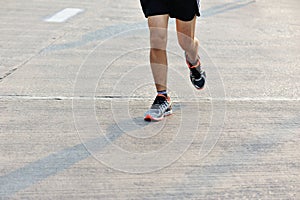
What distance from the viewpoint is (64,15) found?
8.67 metres

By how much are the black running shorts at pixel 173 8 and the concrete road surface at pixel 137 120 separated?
0.86 metres

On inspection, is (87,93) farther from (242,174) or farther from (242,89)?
(242,174)

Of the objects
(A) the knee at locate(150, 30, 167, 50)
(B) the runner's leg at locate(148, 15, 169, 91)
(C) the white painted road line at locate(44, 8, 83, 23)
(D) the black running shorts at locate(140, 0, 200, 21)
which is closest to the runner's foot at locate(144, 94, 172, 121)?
(B) the runner's leg at locate(148, 15, 169, 91)

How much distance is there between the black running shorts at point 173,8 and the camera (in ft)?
12.9

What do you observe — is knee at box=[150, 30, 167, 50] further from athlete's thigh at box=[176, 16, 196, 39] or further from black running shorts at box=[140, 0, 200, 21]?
athlete's thigh at box=[176, 16, 196, 39]

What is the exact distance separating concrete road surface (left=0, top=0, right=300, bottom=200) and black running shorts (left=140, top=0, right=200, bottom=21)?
0.86m

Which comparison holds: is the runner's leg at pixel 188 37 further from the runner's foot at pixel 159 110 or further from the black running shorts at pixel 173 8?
the runner's foot at pixel 159 110

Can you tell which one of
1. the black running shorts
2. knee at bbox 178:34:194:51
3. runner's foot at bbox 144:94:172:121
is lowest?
runner's foot at bbox 144:94:172:121

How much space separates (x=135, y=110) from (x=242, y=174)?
1365 mm

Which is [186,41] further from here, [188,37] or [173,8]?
[173,8]

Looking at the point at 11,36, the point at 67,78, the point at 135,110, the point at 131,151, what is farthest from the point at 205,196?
the point at 11,36

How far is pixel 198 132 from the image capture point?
154 inches

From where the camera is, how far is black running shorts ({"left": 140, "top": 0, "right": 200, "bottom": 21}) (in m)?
3.94

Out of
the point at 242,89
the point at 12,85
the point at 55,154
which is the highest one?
the point at 55,154
